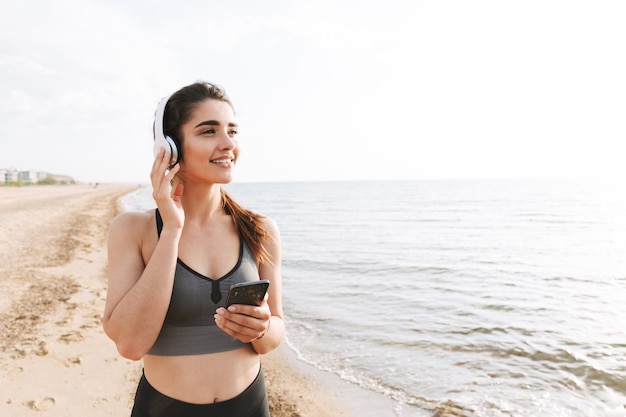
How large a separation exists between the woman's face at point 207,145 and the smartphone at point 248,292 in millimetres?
562

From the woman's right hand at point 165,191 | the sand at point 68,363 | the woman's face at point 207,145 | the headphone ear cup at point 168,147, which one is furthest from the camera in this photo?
the sand at point 68,363

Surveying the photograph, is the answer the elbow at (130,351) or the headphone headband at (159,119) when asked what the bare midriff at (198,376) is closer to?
the elbow at (130,351)

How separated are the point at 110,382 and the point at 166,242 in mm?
4064

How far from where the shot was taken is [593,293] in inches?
444

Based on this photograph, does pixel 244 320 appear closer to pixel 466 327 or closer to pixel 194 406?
pixel 194 406

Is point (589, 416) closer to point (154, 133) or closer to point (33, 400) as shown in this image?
point (154, 133)

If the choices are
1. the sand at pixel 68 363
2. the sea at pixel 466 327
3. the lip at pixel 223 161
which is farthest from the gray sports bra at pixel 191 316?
the sea at pixel 466 327

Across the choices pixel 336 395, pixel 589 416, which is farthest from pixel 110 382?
pixel 589 416

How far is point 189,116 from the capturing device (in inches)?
84.9

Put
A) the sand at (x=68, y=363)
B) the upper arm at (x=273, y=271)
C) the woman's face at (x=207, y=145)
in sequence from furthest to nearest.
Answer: the sand at (x=68, y=363), the upper arm at (x=273, y=271), the woman's face at (x=207, y=145)

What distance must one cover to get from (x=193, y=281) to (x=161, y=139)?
68 centimetres

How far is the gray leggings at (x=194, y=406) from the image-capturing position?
6.61 feet

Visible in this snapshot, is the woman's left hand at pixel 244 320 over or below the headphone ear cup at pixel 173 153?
below

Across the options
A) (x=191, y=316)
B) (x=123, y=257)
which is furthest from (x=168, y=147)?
(x=191, y=316)
